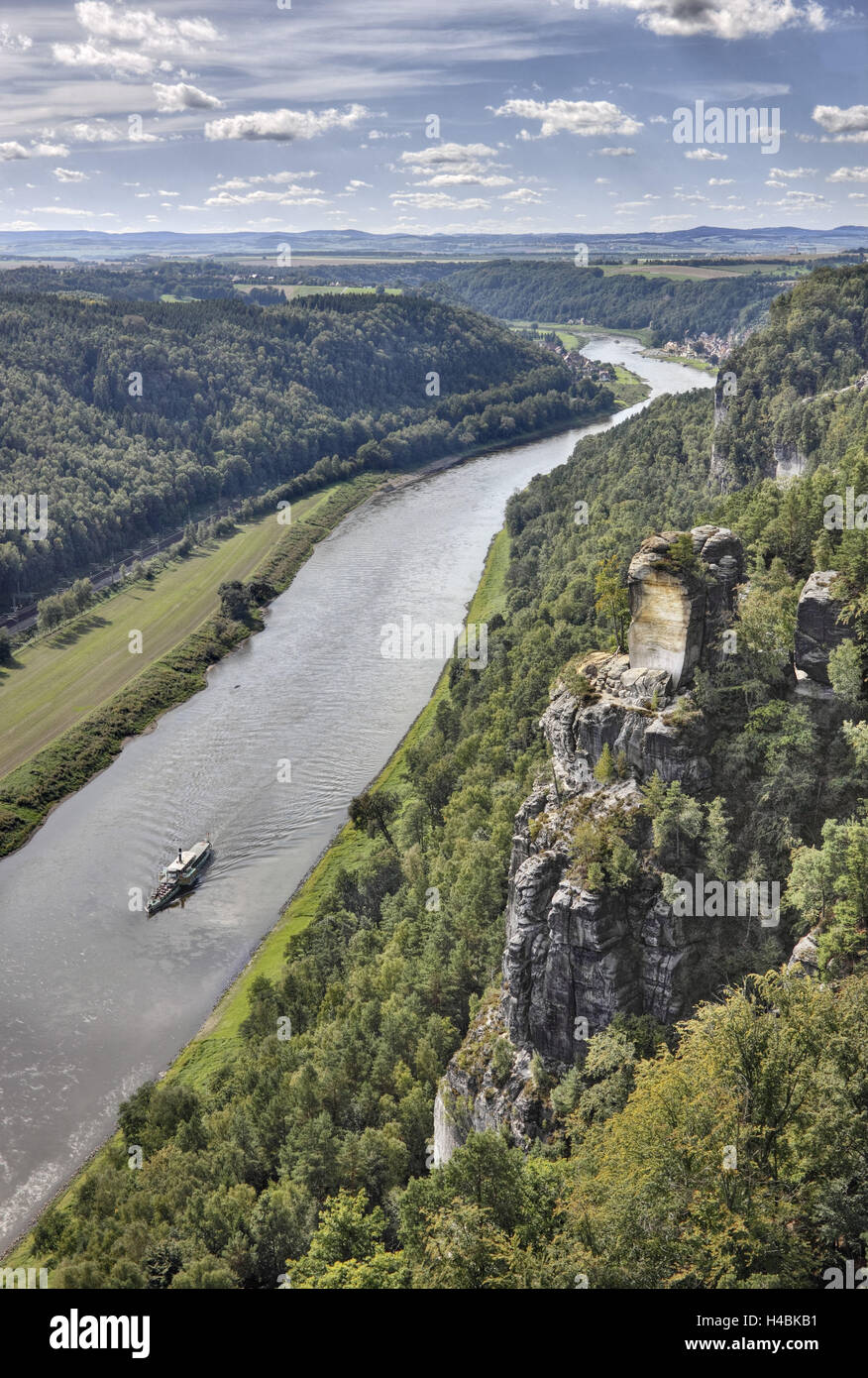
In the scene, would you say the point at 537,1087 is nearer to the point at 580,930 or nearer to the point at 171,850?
the point at 580,930

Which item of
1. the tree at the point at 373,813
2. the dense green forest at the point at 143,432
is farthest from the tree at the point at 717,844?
the dense green forest at the point at 143,432

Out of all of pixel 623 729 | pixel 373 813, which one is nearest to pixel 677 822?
pixel 623 729

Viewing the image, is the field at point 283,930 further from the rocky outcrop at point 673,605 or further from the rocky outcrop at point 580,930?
the rocky outcrop at point 673,605

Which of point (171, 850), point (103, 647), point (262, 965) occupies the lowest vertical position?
point (262, 965)

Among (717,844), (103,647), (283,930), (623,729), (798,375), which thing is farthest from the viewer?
(798,375)

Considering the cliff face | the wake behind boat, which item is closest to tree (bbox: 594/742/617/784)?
the cliff face

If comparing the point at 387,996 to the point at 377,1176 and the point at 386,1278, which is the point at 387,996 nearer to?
the point at 377,1176

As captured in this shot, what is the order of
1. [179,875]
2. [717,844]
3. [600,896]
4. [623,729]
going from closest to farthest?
[717,844], [600,896], [623,729], [179,875]
